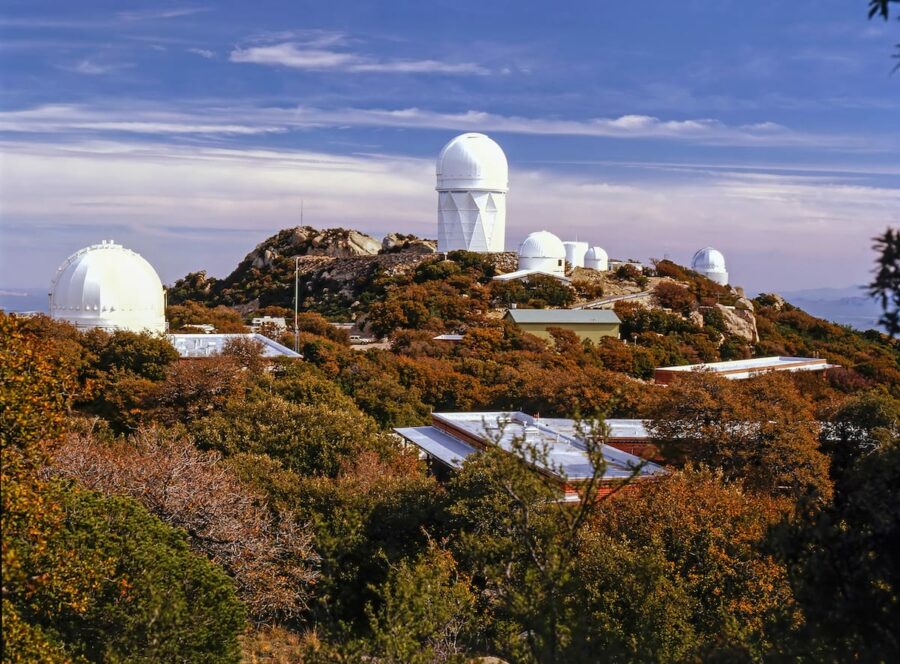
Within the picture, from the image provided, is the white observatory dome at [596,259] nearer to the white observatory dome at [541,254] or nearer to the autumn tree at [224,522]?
the white observatory dome at [541,254]

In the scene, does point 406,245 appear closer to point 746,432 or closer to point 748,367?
point 748,367

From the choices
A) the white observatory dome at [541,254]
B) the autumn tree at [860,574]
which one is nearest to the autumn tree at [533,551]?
the autumn tree at [860,574]

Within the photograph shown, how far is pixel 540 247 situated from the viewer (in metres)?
48.4

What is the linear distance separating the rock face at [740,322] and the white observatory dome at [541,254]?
9988 mm

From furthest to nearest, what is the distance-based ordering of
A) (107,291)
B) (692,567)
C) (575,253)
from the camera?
(575,253), (107,291), (692,567)

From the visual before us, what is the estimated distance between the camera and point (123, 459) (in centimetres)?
1357

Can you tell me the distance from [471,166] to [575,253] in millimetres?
14054

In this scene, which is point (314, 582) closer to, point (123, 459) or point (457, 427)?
point (123, 459)

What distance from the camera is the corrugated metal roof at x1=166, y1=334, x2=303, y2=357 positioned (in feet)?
85.0

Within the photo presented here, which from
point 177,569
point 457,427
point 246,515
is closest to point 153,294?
point 457,427

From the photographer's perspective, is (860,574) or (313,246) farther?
(313,246)

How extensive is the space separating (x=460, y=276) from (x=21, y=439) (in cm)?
3832

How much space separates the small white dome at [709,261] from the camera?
63.0 m

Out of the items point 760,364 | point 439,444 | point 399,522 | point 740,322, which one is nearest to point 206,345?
point 439,444
